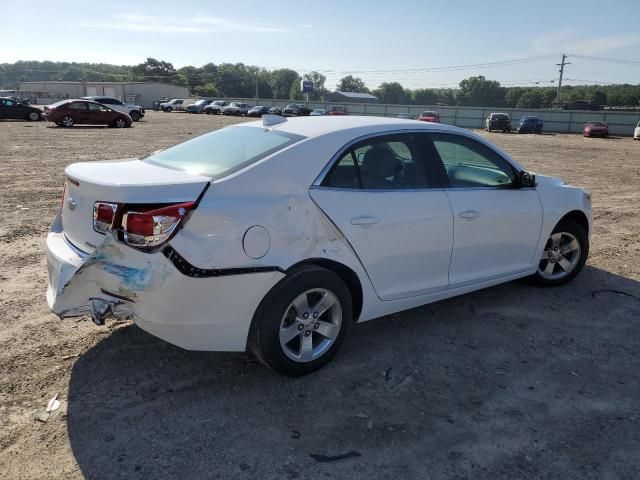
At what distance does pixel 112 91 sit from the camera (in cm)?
8800

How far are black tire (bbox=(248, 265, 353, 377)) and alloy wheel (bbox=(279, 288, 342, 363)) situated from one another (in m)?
0.04

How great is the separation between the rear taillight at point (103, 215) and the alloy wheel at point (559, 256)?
3.92 meters

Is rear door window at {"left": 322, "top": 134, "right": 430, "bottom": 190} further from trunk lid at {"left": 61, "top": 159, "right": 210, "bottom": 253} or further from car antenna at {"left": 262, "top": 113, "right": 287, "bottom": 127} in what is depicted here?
trunk lid at {"left": 61, "top": 159, "right": 210, "bottom": 253}

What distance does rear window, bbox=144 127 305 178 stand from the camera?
3420 mm

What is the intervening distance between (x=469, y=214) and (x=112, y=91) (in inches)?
3709

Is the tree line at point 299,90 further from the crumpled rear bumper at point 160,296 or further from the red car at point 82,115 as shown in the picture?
the crumpled rear bumper at point 160,296

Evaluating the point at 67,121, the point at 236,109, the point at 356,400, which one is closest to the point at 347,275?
the point at 356,400

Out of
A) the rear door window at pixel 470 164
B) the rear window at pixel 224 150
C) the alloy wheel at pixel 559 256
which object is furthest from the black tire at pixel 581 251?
the rear window at pixel 224 150

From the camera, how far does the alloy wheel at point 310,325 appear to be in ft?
11.1

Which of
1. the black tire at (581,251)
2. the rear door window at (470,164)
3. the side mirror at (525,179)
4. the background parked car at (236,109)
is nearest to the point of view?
the rear door window at (470,164)

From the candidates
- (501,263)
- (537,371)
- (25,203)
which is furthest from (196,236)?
(25,203)

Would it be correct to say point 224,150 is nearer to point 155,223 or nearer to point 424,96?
point 155,223

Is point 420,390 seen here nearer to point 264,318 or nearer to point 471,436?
point 471,436

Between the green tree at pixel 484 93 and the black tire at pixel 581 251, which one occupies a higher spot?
the green tree at pixel 484 93
